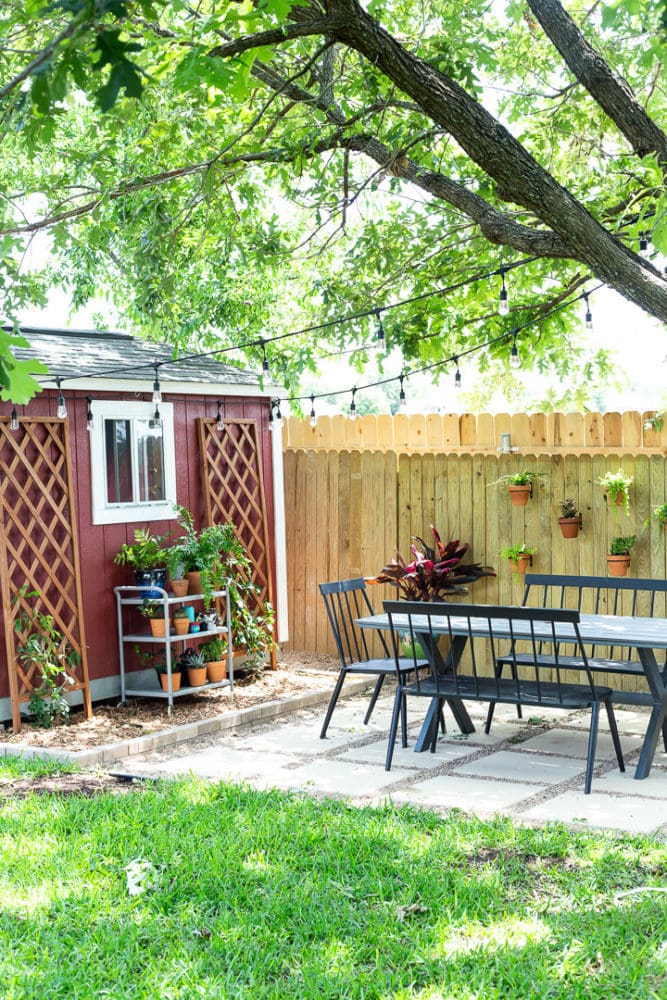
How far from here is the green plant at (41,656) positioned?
681cm

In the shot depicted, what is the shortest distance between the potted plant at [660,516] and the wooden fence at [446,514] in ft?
0.13

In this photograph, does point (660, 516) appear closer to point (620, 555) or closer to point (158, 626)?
point (620, 555)

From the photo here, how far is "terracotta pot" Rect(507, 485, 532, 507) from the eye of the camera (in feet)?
25.8

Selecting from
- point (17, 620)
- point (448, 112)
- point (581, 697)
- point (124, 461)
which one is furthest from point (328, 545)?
point (448, 112)

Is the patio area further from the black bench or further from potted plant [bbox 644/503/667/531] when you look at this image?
potted plant [bbox 644/503/667/531]

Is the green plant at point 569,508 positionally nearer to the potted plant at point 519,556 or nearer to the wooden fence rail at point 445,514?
the wooden fence rail at point 445,514

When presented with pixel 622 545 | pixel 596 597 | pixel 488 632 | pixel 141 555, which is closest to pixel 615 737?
pixel 488 632

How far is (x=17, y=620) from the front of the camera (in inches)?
268

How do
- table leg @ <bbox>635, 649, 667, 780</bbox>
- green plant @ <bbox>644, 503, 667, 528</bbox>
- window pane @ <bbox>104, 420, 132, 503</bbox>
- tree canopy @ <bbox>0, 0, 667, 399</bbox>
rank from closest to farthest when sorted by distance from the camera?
1. tree canopy @ <bbox>0, 0, 667, 399</bbox>
2. table leg @ <bbox>635, 649, 667, 780</bbox>
3. green plant @ <bbox>644, 503, 667, 528</bbox>
4. window pane @ <bbox>104, 420, 132, 503</bbox>

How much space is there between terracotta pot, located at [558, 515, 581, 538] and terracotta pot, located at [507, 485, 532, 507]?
0.31 m

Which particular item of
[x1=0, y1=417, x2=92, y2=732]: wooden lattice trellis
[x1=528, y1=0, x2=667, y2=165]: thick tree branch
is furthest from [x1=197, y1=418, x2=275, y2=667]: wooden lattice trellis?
[x1=528, y1=0, x2=667, y2=165]: thick tree branch

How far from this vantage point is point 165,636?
7352 millimetres

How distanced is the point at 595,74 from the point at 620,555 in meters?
3.38

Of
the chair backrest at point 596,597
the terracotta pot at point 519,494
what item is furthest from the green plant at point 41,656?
the terracotta pot at point 519,494
